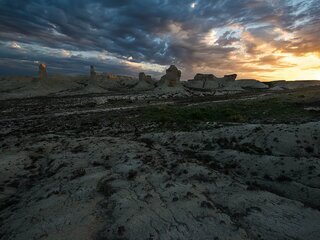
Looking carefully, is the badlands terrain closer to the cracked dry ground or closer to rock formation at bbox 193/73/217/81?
the cracked dry ground

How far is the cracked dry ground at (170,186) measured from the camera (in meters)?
13.3

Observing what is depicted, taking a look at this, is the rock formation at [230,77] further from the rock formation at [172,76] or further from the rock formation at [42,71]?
the rock formation at [42,71]

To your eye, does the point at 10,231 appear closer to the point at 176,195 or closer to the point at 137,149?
the point at 176,195

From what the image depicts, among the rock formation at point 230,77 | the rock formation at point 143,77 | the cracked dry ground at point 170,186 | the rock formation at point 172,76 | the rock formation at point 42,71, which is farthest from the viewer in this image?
the rock formation at point 230,77

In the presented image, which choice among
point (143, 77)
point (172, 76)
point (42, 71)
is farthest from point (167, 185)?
point (143, 77)

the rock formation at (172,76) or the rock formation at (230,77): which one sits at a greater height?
the rock formation at (172,76)

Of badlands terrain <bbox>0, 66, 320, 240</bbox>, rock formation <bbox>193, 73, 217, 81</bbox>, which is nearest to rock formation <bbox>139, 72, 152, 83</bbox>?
rock formation <bbox>193, 73, 217, 81</bbox>

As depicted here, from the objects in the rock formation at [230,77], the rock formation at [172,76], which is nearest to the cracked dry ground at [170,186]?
the rock formation at [172,76]

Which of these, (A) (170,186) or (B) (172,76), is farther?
(B) (172,76)

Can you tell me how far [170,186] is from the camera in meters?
16.9

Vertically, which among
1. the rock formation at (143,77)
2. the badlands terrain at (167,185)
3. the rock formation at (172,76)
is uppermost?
the badlands terrain at (167,185)

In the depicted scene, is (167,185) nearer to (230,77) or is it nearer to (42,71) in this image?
(42,71)

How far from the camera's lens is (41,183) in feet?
62.1

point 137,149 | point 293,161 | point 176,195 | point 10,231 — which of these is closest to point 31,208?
point 10,231
